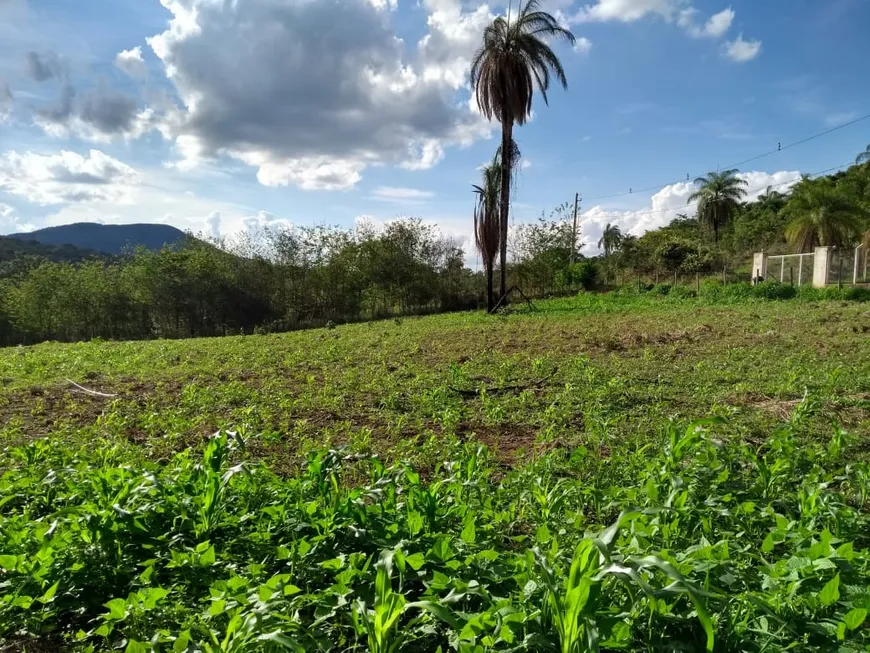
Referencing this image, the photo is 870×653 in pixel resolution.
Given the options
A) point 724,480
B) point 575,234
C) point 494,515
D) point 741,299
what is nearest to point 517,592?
point 494,515

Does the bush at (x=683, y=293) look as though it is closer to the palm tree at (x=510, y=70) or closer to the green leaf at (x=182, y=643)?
the palm tree at (x=510, y=70)

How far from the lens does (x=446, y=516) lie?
6.87ft

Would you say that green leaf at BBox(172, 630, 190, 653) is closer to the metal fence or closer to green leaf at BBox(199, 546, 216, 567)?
green leaf at BBox(199, 546, 216, 567)

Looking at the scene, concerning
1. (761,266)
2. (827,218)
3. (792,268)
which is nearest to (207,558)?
(792,268)

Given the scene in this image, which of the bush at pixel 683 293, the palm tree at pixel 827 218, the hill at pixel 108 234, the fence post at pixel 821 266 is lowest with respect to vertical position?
the bush at pixel 683 293

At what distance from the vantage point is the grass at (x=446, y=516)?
1316mm

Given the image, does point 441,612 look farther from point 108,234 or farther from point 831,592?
point 108,234

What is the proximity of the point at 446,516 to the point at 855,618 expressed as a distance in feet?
4.25

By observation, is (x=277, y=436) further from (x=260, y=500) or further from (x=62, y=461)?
(x=62, y=461)

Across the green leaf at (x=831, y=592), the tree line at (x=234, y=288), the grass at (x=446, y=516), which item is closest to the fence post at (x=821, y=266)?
the tree line at (x=234, y=288)

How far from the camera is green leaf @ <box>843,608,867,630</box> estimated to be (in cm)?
119

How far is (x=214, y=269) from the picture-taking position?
20.1 meters

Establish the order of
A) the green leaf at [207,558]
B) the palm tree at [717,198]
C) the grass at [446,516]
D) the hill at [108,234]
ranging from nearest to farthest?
the grass at [446,516], the green leaf at [207,558], the palm tree at [717,198], the hill at [108,234]

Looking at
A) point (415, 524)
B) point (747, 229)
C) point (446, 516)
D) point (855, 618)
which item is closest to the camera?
point (855, 618)
